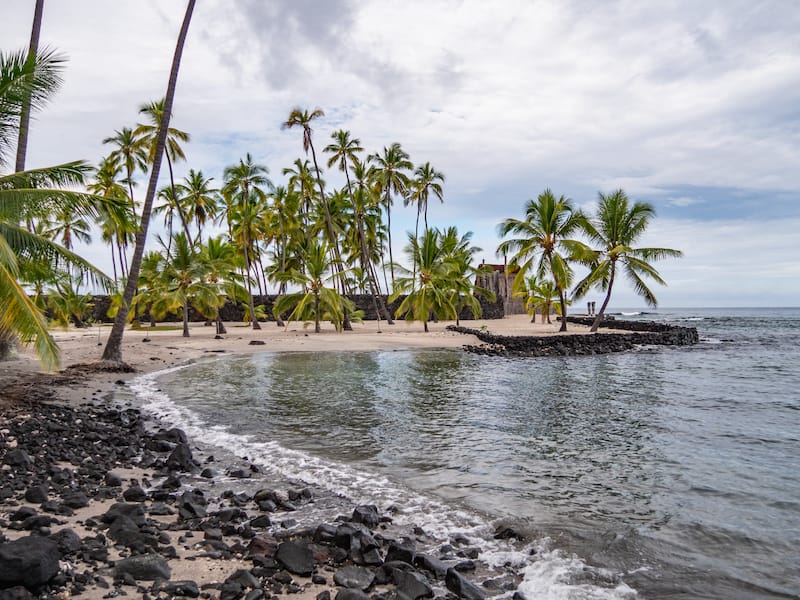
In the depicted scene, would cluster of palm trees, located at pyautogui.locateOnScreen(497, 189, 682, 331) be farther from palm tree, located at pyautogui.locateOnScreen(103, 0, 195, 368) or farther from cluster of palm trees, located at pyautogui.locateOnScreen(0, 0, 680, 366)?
palm tree, located at pyautogui.locateOnScreen(103, 0, 195, 368)

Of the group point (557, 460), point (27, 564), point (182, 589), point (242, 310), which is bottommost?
point (557, 460)

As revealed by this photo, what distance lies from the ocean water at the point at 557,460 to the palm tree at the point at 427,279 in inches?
658

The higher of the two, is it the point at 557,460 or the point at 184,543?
the point at 184,543

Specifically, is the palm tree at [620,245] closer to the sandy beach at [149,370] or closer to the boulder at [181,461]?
the sandy beach at [149,370]

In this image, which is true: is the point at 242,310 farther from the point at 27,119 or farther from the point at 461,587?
the point at 461,587

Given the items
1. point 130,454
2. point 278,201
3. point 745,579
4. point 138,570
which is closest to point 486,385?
point 130,454

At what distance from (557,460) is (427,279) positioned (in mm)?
26775

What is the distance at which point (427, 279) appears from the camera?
34094 mm

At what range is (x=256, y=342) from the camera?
1046 inches

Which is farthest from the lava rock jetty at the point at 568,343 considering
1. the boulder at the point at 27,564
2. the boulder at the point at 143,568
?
the boulder at the point at 27,564

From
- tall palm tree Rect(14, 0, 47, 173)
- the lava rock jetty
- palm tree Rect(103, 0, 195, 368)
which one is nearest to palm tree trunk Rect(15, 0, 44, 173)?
tall palm tree Rect(14, 0, 47, 173)

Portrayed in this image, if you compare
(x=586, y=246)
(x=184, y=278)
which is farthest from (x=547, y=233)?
(x=184, y=278)

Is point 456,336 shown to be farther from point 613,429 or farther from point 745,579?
point 745,579

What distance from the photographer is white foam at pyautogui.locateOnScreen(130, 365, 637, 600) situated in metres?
4.02
